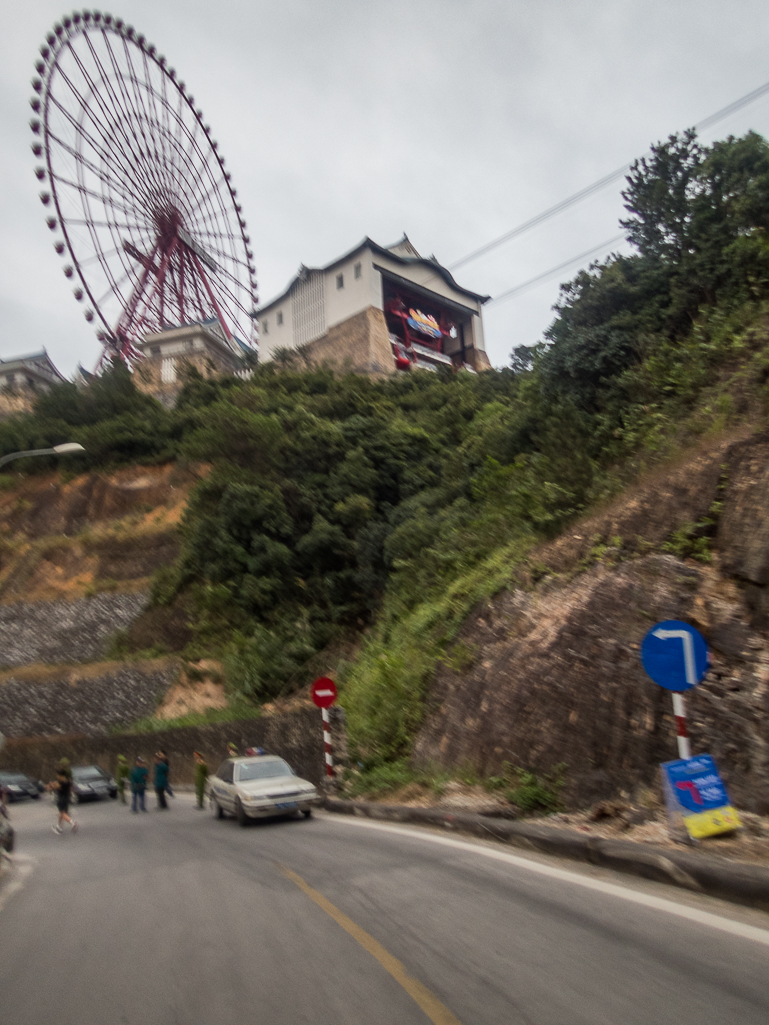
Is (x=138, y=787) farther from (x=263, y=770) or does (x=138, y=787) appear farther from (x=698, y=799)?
(x=698, y=799)

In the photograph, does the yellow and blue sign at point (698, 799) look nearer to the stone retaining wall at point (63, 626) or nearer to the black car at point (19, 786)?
the black car at point (19, 786)

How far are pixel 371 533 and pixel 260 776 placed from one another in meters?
14.9

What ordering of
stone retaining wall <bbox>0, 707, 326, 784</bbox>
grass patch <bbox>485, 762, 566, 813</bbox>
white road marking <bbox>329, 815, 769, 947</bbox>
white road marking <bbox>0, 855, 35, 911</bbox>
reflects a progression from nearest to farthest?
white road marking <bbox>329, 815, 769, 947</bbox> → white road marking <bbox>0, 855, 35, 911</bbox> → grass patch <bbox>485, 762, 566, 813</bbox> → stone retaining wall <bbox>0, 707, 326, 784</bbox>

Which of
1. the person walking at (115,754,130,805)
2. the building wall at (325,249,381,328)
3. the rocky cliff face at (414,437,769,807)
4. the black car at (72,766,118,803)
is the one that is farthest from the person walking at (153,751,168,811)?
the building wall at (325,249,381,328)

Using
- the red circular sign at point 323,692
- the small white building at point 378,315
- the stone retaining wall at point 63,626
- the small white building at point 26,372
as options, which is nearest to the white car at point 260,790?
the red circular sign at point 323,692

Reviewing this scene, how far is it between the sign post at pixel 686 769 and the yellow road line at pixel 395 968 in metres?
3.19

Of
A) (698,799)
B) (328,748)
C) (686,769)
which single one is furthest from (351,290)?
(698,799)

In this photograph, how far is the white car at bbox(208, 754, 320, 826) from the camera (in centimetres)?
1420

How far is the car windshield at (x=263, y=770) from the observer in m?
15.3

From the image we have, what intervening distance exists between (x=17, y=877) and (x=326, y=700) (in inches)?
290

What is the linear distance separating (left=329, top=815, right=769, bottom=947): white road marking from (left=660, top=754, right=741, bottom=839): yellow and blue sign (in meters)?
1.01

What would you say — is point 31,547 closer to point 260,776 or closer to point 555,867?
point 260,776

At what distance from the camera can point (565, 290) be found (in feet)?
62.7

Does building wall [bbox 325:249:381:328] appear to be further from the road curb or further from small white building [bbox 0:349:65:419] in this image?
the road curb
